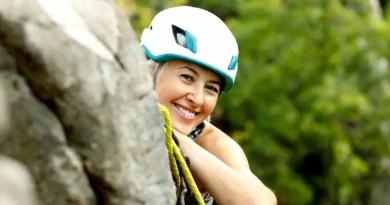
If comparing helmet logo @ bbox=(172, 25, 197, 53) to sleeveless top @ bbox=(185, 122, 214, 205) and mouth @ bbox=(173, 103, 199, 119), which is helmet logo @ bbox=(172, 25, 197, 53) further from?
sleeveless top @ bbox=(185, 122, 214, 205)

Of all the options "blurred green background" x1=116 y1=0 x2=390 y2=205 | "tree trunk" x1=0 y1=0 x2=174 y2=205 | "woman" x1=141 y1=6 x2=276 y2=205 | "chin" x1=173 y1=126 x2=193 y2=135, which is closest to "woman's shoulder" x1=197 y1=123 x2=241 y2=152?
"woman" x1=141 y1=6 x2=276 y2=205

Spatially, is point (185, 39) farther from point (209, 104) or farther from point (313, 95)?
point (313, 95)

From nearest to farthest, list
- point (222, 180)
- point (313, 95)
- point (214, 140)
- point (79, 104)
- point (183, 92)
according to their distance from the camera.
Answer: point (79, 104) → point (222, 180) → point (183, 92) → point (214, 140) → point (313, 95)

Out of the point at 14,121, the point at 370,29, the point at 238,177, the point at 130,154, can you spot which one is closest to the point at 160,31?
the point at 238,177

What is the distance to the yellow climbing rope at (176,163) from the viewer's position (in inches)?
136

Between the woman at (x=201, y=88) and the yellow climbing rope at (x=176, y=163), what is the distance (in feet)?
0.54

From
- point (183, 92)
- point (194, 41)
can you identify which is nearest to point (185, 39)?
point (194, 41)

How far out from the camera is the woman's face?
4.09 m

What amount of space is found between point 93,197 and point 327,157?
549 inches

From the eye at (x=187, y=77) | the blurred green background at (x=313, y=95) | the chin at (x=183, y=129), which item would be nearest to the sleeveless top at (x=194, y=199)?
the chin at (x=183, y=129)

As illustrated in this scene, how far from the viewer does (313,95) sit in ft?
51.8

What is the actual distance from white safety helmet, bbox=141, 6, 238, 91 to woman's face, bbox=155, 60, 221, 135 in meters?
0.05

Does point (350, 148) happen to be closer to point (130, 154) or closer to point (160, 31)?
point (160, 31)

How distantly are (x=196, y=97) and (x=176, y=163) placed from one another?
22.9 inches
